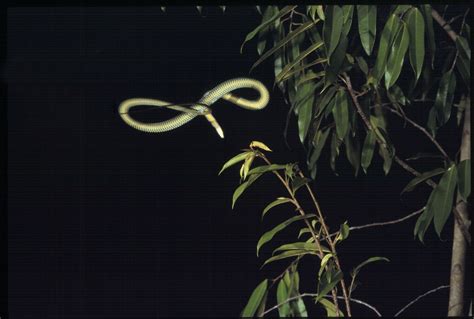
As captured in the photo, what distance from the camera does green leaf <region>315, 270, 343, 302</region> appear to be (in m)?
1.65

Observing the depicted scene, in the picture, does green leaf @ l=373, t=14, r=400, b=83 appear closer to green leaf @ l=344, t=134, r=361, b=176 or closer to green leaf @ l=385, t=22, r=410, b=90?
green leaf @ l=385, t=22, r=410, b=90

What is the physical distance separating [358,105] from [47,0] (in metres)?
0.87

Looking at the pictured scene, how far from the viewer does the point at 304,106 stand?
184 centimetres

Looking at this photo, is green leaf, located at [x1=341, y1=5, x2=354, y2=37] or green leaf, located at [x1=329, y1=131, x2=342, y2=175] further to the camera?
green leaf, located at [x1=329, y1=131, x2=342, y2=175]

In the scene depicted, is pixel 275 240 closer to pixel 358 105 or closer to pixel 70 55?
pixel 358 105

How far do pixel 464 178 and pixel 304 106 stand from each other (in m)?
0.42

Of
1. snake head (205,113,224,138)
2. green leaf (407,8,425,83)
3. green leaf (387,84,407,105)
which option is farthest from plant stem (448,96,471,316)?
snake head (205,113,224,138)

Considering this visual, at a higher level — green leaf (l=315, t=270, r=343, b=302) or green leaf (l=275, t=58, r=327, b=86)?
green leaf (l=275, t=58, r=327, b=86)

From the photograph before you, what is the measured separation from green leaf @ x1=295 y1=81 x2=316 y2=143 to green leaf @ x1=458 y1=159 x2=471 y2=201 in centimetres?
38

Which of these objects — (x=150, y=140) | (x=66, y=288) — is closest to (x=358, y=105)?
(x=150, y=140)

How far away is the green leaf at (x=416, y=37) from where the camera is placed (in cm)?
170

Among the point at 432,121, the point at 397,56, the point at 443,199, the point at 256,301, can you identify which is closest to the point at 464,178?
the point at 443,199

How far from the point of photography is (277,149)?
1.94m

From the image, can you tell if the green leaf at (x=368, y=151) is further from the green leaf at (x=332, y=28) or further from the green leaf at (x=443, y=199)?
the green leaf at (x=332, y=28)
